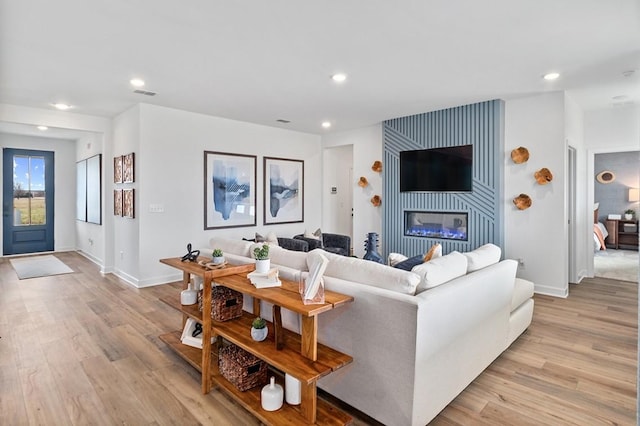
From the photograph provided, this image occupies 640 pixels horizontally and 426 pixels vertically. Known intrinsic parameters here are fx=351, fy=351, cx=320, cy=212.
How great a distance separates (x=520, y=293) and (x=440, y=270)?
152 centimetres

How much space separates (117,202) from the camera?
571cm

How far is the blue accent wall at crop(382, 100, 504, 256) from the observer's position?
16.4 feet

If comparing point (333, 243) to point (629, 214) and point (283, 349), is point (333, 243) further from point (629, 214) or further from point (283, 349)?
point (629, 214)

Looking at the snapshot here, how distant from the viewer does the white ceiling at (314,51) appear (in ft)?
8.32

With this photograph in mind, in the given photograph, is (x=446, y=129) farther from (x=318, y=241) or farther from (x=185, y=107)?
(x=185, y=107)

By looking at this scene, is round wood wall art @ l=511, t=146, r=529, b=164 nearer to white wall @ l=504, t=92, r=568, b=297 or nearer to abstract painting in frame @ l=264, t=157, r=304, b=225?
white wall @ l=504, t=92, r=568, b=297

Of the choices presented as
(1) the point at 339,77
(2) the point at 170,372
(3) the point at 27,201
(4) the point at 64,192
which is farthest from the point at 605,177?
(3) the point at 27,201

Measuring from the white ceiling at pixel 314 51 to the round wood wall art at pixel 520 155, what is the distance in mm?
745

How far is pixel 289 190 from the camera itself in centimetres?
704

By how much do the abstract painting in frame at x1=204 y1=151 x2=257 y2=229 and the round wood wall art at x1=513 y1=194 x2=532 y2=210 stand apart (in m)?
4.21

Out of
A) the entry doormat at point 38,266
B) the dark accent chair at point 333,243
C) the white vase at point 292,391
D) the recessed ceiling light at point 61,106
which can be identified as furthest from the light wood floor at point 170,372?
the recessed ceiling light at point 61,106

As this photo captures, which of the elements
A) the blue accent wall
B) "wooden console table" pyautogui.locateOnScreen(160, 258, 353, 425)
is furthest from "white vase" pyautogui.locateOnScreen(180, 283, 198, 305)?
the blue accent wall

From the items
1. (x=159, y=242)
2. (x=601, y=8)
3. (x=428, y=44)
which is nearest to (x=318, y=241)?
(x=159, y=242)

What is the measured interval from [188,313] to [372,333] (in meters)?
1.46
